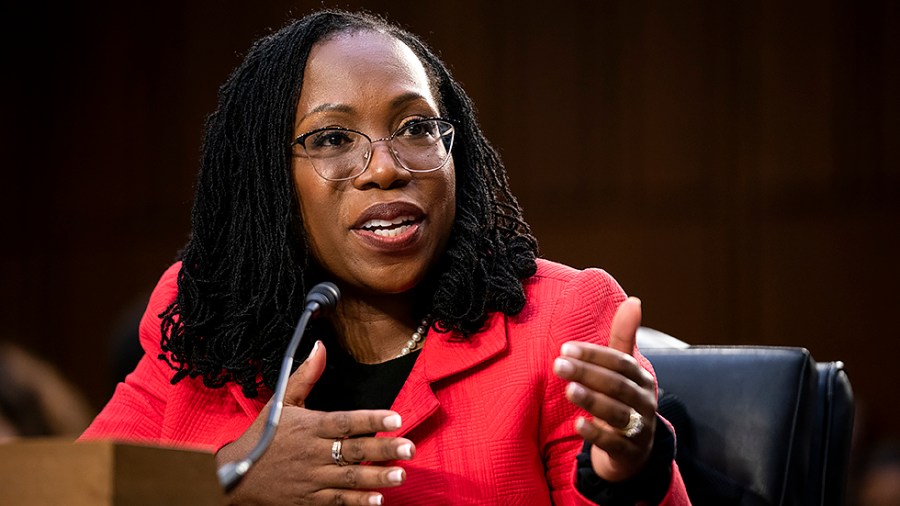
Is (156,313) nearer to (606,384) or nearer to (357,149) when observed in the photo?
(357,149)

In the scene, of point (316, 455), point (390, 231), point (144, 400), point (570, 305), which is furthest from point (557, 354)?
point (144, 400)

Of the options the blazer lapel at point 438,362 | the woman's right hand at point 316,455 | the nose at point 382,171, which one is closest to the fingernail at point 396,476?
the woman's right hand at point 316,455

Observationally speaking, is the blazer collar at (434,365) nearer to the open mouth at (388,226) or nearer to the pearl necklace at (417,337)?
the pearl necklace at (417,337)

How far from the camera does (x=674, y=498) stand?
1.59 metres

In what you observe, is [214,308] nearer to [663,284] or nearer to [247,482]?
[247,482]

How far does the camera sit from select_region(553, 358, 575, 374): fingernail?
1355mm

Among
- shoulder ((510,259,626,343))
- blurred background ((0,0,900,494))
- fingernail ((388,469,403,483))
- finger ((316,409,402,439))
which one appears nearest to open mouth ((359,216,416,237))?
shoulder ((510,259,626,343))

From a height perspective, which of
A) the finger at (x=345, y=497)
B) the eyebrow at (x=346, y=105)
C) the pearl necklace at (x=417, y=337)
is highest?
the eyebrow at (x=346, y=105)

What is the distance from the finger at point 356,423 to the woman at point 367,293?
0.08 feet

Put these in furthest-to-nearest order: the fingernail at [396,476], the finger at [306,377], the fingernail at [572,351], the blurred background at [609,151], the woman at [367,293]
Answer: the blurred background at [609,151] < the woman at [367,293] < the finger at [306,377] < the fingernail at [396,476] < the fingernail at [572,351]

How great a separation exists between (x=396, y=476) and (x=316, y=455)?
5.7 inches

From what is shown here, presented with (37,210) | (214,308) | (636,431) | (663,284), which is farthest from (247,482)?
(37,210)

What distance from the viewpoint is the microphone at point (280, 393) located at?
1264 millimetres

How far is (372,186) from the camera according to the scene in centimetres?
181
